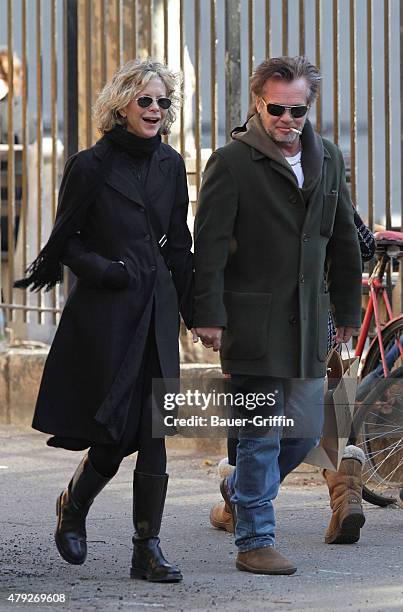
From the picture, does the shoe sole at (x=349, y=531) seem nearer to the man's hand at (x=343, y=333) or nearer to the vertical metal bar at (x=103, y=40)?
the man's hand at (x=343, y=333)

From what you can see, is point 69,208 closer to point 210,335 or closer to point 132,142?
point 132,142

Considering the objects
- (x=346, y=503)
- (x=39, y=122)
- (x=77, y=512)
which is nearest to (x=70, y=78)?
(x=39, y=122)

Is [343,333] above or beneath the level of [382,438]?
above

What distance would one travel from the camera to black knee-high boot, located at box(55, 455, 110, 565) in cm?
568

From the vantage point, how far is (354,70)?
823 cm

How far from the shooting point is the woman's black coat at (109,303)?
554cm

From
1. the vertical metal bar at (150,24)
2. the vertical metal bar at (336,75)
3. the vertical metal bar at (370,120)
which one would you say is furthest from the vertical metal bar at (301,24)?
the vertical metal bar at (150,24)

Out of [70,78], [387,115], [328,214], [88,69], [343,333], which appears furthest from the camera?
[70,78]

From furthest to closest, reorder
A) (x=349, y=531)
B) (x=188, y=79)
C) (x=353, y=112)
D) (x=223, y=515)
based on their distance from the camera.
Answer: (x=188, y=79), (x=353, y=112), (x=223, y=515), (x=349, y=531)

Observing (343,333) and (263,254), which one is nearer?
(263,254)

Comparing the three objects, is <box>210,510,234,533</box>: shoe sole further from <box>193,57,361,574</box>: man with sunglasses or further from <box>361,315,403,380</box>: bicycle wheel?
<box>361,315,403,380</box>: bicycle wheel

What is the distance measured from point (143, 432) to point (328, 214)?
1039 millimetres

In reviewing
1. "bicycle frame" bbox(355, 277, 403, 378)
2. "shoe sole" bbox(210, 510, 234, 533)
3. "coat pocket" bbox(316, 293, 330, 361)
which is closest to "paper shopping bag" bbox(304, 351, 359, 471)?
"coat pocket" bbox(316, 293, 330, 361)

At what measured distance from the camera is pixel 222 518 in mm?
6625
